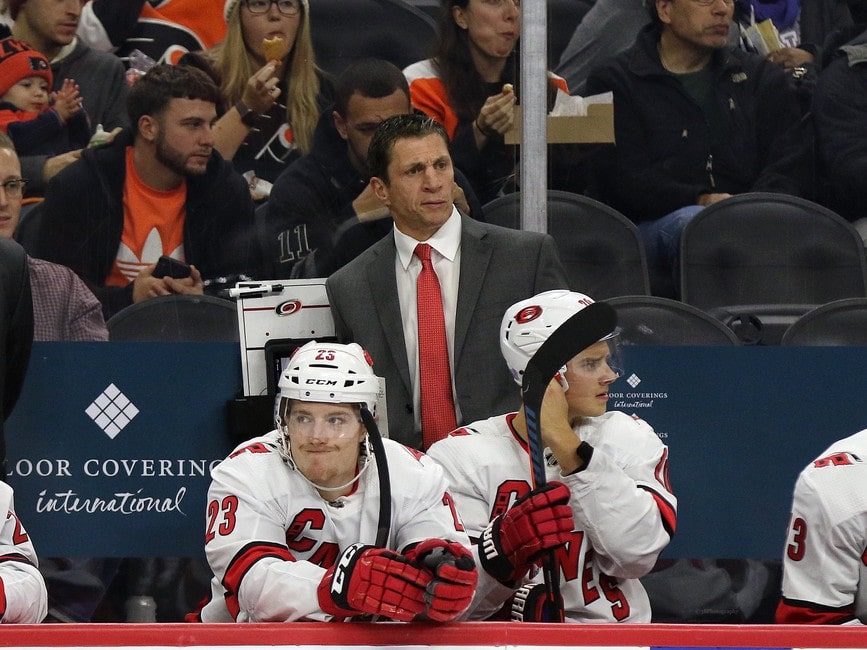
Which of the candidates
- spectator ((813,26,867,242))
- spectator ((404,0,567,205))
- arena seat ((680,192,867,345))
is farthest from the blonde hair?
spectator ((813,26,867,242))

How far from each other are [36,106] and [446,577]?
91.8 inches

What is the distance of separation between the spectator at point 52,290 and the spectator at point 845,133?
7.15ft

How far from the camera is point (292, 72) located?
382cm

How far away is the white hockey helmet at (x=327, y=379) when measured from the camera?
2.49 meters

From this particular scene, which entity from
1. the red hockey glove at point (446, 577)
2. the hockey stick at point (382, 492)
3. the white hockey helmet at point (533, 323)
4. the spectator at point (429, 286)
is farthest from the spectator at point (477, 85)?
the red hockey glove at point (446, 577)

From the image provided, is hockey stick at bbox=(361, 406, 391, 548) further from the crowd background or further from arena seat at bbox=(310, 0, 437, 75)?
arena seat at bbox=(310, 0, 437, 75)

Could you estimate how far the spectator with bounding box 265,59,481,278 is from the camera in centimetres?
380

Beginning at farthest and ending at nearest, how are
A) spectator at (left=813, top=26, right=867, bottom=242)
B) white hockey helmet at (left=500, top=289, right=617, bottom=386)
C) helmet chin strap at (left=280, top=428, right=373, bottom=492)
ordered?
spectator at (left=813, top=26, right=867, bottom=242) < white hockey helmet at (left=500, top=289, right=617, bottom=386) < helmet chin strap at (left=280, top=428, right=373, bottom=492)

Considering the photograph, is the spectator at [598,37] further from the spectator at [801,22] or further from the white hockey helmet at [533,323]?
the white hockey helmet at [533,323]

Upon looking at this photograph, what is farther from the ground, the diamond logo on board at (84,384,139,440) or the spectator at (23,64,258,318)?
the spectator at (23,64,258,318)

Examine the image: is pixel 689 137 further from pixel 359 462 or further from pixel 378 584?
pixel 378 584

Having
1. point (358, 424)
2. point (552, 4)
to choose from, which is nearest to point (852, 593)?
point (358, 424)

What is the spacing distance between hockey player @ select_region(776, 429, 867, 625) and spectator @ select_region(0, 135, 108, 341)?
2.10 meters

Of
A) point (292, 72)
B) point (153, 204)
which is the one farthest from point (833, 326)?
point (153, 204)
